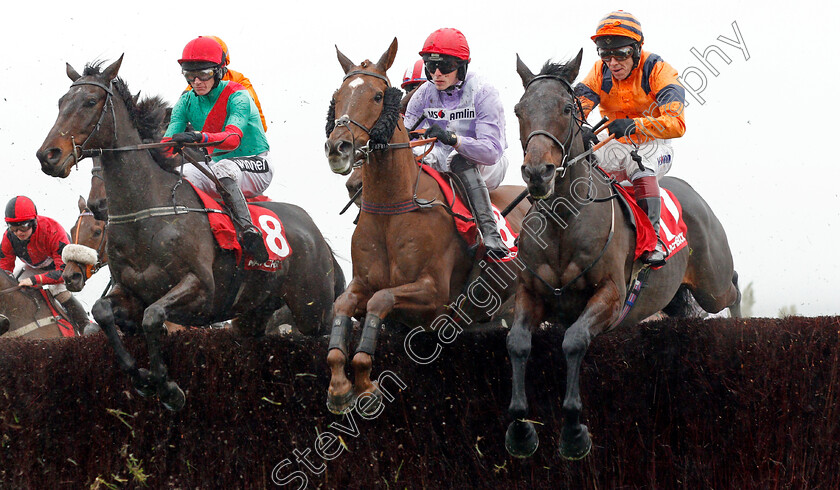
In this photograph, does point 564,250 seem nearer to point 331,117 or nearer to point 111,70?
point 331,117

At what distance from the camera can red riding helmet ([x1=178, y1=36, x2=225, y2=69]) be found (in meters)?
7.29

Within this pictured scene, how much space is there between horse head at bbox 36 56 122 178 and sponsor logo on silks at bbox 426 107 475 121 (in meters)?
2.33

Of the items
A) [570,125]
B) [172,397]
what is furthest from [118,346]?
[570,125]

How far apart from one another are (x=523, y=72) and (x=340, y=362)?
204cm

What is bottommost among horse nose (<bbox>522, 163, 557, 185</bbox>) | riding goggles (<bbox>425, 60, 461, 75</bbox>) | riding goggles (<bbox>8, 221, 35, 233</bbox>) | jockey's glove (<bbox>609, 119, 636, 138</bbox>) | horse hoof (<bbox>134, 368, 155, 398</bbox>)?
horse hoof (<bbox>134, 368, 155, 398</bbox>)

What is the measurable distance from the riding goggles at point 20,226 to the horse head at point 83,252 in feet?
1.94

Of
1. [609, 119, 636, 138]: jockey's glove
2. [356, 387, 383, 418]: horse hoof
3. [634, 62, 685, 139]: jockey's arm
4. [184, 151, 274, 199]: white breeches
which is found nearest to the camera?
[356, 387, 383, 418]: horse hoof

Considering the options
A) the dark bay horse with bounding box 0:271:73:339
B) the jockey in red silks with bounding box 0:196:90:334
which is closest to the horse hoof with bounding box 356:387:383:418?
the dark bay horse with bounding box 0:271:73:339

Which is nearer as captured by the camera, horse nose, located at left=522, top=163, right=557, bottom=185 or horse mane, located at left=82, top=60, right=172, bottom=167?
horse nose, located at left=522, top=163, right=557, bottom=185

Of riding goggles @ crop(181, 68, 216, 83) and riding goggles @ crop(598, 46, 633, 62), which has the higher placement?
riding goggles @ crop(181, 68, 216, 83)

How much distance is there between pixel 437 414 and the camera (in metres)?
5.88

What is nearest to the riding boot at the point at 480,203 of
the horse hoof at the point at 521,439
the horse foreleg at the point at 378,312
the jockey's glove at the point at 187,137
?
the horse foreleg at the point at 378,312

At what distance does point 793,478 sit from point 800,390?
19.5 inches

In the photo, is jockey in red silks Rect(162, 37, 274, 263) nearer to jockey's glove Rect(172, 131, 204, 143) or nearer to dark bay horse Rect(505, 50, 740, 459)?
jockey's glove Rect(172, 131, 204, 143)
